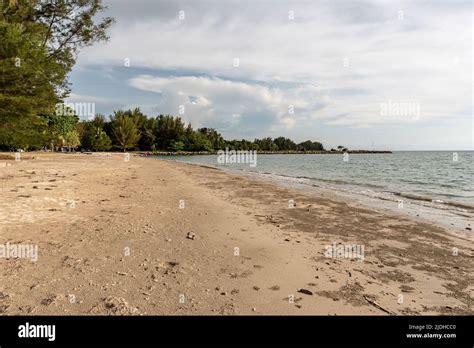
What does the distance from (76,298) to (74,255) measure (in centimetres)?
169

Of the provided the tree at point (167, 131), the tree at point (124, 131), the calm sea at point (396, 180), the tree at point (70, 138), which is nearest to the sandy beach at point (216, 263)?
the calm sea at point (396, 180)

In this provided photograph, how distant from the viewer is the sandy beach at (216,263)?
13.3ft

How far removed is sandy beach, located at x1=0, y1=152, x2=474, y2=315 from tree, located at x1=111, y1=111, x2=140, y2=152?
109 meters

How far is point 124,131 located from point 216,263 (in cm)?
11640

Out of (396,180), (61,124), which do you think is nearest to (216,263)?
(396,180)

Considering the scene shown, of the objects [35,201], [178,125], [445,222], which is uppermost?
[178,125]

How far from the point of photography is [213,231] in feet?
25.5

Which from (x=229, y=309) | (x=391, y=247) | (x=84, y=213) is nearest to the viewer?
(x=229, y=309)

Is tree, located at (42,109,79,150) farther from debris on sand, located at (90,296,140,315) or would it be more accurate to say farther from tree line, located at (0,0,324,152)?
debris on sand, located at (90,296,140,315)

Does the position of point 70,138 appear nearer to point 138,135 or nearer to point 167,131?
point 138,135

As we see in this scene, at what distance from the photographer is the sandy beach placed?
13.3 feet

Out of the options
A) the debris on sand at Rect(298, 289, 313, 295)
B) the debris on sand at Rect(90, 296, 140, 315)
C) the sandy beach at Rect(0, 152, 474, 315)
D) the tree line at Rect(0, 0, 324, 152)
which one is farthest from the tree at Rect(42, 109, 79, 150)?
the debris on sand at Rect(298, 289, 313, 295)

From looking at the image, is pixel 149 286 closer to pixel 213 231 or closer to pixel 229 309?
pixel 229 309
